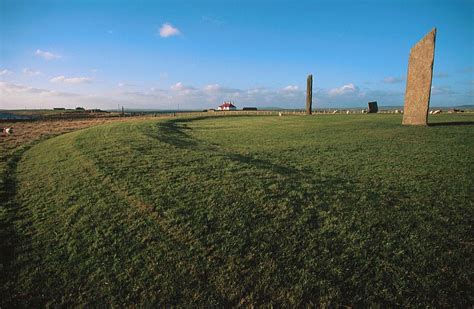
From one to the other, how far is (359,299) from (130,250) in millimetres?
4192

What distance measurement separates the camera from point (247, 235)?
5.40 meters

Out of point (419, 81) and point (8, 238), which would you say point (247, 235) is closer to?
point (8, 238)

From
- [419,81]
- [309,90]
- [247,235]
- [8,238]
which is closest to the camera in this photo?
[247,235]

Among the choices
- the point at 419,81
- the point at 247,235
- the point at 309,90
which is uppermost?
the point at 309,90

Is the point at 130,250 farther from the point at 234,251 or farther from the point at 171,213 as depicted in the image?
the point at 234,251

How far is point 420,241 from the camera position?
4.90 meters

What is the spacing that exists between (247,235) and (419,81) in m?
18.9

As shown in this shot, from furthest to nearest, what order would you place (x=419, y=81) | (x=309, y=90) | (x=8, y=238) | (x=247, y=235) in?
(x=309, y=90) → (x=419, y=81) → (x=8, y=238) → (x=247, y=235)

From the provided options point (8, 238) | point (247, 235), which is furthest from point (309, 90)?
point (8, 238)

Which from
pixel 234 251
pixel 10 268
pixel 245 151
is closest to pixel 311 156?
pixel 245 151

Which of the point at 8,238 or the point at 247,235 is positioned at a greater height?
the point at 247,235

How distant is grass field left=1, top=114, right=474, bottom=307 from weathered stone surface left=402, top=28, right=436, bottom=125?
9580mm

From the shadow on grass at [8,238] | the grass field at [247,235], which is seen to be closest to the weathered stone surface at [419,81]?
the grass field at [247,235]

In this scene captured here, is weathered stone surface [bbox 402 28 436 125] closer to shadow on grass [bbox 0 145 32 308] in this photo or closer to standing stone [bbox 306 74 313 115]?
standing stone [bbox 306 74 313 115]
